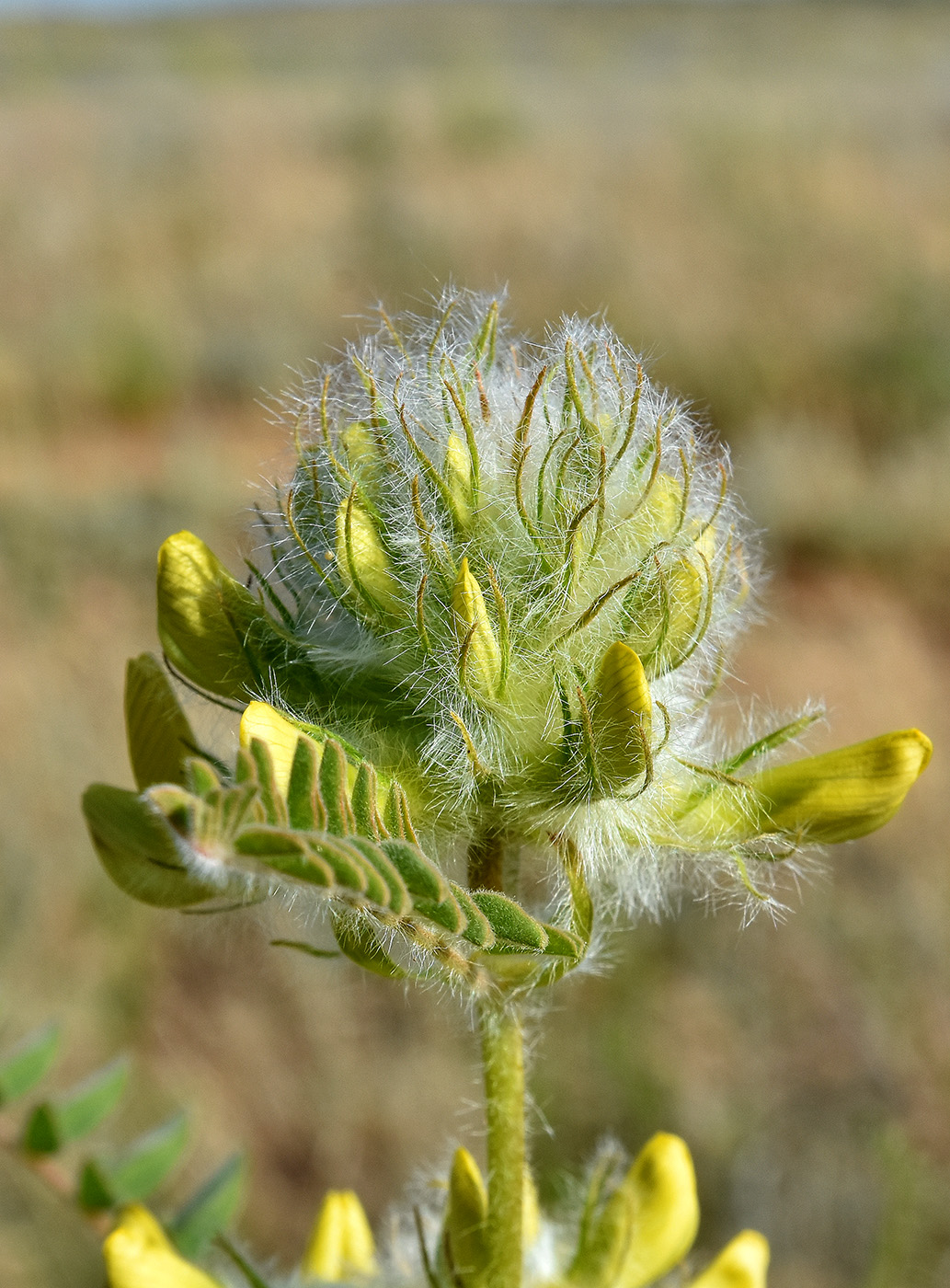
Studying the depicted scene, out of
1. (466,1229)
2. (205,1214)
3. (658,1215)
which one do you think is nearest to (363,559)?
(466,1229)

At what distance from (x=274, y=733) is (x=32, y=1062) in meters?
0.85

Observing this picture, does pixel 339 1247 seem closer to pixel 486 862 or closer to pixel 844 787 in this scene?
pixel 486 862

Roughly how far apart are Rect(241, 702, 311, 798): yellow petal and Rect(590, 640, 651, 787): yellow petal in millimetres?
233

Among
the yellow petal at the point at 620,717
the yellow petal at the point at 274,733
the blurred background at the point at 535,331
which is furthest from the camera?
the blurred background at the point at 535,331

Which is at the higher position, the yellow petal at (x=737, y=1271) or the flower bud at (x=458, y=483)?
the flower bud at (x=458, y=483)

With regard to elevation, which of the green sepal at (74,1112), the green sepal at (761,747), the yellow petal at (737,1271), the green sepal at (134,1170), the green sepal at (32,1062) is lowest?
the yellow petal at (737,1271)

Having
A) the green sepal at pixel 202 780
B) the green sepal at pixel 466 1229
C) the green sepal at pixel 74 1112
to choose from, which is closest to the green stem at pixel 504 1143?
the green sepal at pixel 466 1229

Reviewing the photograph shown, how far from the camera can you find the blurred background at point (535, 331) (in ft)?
11.8

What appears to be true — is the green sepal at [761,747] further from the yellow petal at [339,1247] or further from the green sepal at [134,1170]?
the green sepal at [134,1170]

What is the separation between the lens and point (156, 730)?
3.40 ft

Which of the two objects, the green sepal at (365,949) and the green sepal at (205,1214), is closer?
the green sepal at (365,949)

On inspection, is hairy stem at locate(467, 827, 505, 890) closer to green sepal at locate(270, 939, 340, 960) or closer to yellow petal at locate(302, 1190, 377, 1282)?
green sepal at locate(270, 939, 340, 960)

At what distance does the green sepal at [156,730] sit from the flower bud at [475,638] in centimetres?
27

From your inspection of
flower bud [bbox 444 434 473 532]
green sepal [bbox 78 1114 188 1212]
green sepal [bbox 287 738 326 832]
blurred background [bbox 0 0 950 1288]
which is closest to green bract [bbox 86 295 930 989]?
flower bud [bbox 444 434 473 532]
